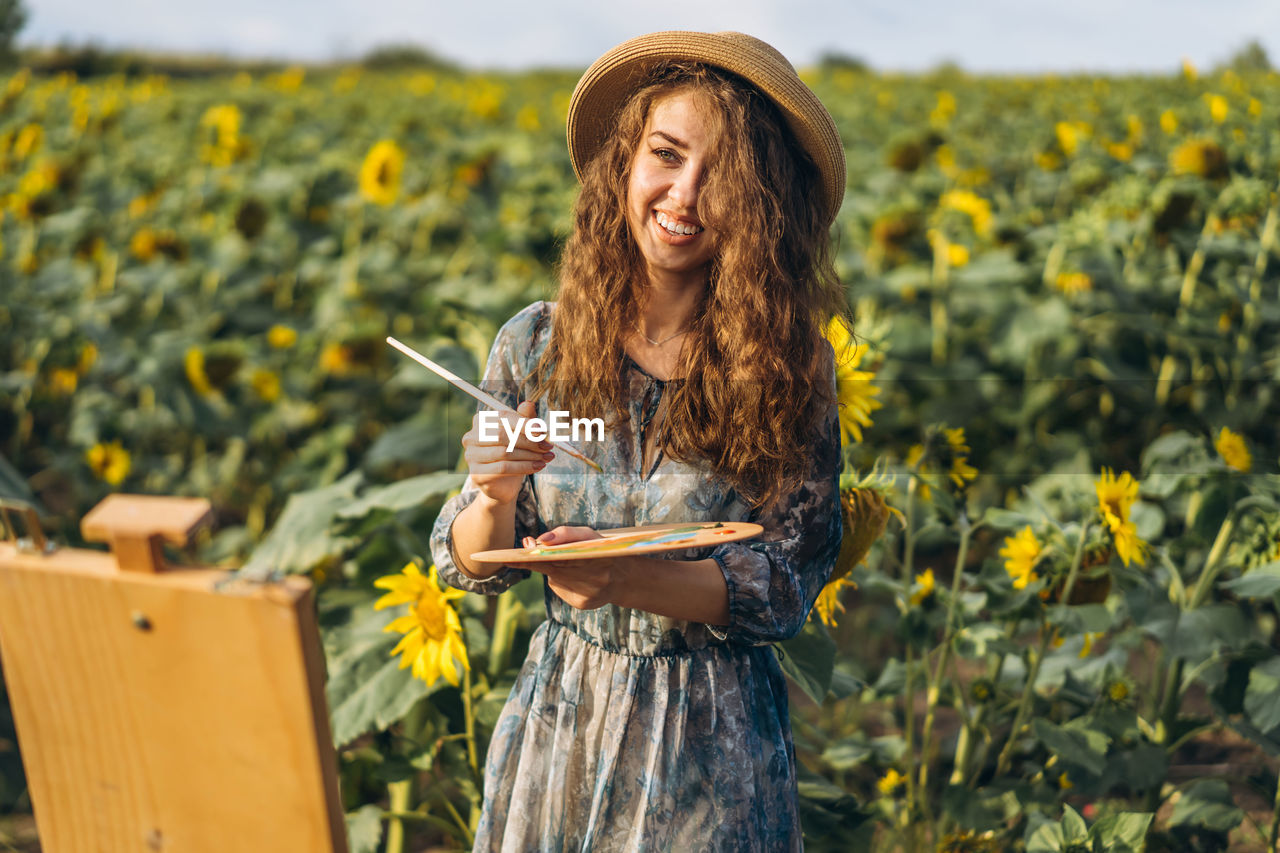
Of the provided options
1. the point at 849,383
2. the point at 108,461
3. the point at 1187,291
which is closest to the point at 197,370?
the point at 108,461

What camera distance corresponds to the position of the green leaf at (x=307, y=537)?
1584 millimetres

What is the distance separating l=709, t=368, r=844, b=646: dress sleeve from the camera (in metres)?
0.99

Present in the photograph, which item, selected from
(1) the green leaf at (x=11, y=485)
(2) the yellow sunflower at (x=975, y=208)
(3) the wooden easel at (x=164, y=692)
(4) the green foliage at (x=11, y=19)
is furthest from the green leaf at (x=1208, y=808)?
(4) the green foliage at (x=11, y=19)

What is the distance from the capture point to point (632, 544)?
30.4 inches

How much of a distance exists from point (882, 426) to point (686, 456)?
8.28ft

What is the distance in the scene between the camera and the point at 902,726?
8.10ft

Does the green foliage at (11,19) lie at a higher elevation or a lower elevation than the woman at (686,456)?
higher

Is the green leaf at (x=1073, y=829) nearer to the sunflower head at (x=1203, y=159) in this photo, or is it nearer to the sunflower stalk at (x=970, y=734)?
the sunflower stalk at (x=970, y=734)

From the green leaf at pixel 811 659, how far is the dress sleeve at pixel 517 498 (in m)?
0.36

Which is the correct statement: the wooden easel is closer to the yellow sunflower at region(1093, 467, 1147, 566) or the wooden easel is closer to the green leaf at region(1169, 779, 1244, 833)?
the yellow sunflower at region(1093, 467, 1147, 566)

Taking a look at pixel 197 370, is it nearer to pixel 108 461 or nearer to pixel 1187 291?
pixel 108 461

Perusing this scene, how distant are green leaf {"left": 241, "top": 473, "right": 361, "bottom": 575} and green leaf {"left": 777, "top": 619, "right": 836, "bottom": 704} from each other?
731mm

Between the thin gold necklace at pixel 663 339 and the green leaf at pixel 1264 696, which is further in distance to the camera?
the green leaf at pixel 1264 696

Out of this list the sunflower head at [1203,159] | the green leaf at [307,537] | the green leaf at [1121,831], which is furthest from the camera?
the sunflower head at [1203,159]
